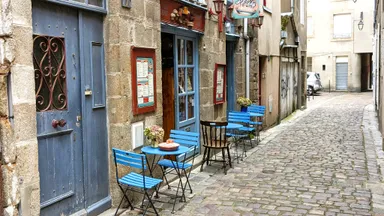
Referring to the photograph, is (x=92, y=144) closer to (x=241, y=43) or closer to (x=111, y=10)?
(x=111, y=10)

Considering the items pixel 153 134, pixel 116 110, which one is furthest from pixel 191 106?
pixel 116 110

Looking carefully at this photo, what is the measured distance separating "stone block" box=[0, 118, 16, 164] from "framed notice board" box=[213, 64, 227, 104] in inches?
211


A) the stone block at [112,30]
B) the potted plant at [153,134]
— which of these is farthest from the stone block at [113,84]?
the potted plant at [153,134]

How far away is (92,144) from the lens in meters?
4.91

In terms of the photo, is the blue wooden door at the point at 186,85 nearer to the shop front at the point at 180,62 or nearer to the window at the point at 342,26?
the shop front at the point at 180,62

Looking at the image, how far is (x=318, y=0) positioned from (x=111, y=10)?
29.3 m

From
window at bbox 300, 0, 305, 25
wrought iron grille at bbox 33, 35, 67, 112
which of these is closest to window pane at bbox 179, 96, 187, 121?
wrought iron grille at bbox 33, 35, 67, 112

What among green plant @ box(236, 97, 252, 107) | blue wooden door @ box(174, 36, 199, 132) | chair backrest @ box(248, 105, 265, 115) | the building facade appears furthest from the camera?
the building facade

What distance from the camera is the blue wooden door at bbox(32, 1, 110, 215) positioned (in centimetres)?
414

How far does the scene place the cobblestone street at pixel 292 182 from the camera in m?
5.41

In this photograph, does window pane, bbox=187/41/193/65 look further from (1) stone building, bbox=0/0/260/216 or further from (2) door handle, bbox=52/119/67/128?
(2) door handle, bbox=52/119/67/128

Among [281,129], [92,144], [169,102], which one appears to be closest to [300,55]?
[281,129]

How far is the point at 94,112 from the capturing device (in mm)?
4934

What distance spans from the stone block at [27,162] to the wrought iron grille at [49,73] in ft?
1.42
